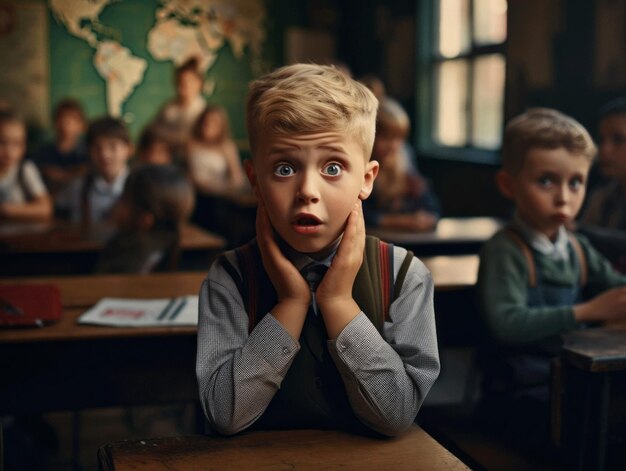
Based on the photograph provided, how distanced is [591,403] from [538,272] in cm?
40

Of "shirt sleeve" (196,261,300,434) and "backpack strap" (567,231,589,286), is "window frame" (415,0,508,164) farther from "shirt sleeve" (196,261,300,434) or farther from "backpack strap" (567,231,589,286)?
"shirt sleeve" (196,261,300,434)

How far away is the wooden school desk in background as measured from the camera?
6.99 ft

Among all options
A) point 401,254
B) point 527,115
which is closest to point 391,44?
point 527,115

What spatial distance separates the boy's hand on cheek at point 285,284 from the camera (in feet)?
4.27

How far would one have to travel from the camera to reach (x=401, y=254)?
138cm

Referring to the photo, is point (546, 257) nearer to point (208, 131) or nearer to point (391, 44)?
point (208, 131)

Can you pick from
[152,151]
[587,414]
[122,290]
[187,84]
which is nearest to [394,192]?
[122,290]

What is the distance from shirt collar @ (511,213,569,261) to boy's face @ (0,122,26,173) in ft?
10.6

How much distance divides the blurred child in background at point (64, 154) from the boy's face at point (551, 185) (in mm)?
5072

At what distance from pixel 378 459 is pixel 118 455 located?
37 cm

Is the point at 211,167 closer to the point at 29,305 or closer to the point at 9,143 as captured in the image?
the point at 9,143

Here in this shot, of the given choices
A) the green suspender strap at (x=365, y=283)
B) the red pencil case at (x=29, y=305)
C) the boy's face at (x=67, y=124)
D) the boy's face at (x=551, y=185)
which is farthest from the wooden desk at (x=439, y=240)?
the boy's face at (x=67, y=124)

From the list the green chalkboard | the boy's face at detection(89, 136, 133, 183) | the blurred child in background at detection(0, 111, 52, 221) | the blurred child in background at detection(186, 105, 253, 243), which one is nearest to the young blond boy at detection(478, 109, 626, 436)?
the boy's face at detection(89, 136, 133, 183)

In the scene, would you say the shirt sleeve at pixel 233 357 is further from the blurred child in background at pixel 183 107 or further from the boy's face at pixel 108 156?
the blurred child in background at pixel 183 107
